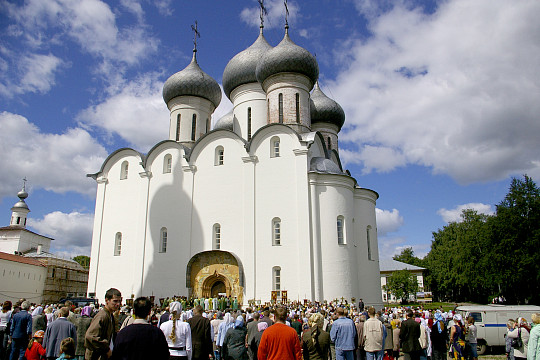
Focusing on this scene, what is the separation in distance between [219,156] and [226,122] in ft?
21.9

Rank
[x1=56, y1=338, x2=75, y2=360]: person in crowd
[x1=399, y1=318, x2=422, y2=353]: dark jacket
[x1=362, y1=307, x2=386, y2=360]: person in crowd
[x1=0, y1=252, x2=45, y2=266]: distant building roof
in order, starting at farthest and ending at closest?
[x1=0, y1=252, x2=45, y2=266]: distant building roof, [x1=399, y1=318, x2=422, y2=353]: dark jacket, [x1=362, y1=307, x2=386, y2=360]: person in crowd, [x1=56, y1=338, x2=75, y2=360]: person in crowd

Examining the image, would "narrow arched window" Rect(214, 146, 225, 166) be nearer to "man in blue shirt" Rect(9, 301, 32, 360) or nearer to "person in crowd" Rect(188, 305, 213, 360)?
"man in blue shirt" Rect(9, 301, 32, 360)

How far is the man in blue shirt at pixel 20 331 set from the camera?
7898 mm

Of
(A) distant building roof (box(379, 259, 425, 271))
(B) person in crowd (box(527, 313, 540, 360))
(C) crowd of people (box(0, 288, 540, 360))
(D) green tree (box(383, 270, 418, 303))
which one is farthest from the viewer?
(A) distant building roof (box(379, 259, 425, 271))

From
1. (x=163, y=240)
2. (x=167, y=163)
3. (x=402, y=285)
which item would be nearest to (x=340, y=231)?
(x=163, y=240)

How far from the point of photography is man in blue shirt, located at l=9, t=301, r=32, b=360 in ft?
25.9

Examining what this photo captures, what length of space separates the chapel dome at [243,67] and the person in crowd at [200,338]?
69.0 feet

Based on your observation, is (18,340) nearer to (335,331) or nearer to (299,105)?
(335,331)

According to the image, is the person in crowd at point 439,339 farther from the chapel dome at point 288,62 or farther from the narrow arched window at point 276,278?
the chapel dome at point 288,62

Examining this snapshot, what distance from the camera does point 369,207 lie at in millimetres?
23266

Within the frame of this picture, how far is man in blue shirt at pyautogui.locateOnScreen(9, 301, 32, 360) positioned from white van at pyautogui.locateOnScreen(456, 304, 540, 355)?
11636 mm

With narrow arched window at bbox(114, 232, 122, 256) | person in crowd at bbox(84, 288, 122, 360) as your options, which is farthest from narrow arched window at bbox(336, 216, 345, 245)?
person in crowd at bbox(84, 288, 122, 360)

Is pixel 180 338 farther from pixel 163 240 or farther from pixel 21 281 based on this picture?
pixel 21 281

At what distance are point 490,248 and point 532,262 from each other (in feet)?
9.09
